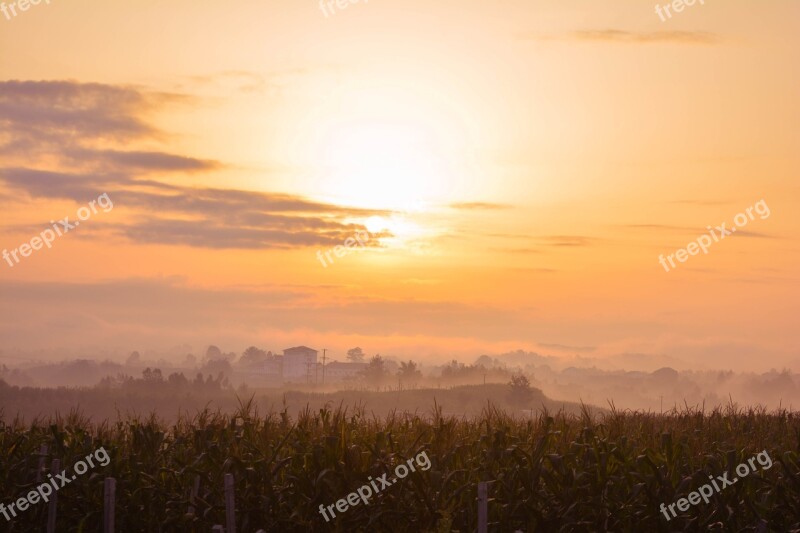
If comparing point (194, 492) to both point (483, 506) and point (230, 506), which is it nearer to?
point (230, 506)

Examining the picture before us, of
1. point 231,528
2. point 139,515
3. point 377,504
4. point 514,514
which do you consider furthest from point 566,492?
point 139,515

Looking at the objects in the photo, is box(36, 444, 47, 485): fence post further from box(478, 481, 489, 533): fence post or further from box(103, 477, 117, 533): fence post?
box(478, 481, 489, 533): fence post

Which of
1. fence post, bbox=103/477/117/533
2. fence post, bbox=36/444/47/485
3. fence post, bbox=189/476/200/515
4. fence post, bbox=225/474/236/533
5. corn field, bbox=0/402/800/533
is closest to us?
fence post, bbox=225/474/236/533

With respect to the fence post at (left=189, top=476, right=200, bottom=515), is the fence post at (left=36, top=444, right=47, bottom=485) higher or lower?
higher

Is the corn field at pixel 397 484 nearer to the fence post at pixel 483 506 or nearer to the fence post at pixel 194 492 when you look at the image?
the fence post at pixel 194 492

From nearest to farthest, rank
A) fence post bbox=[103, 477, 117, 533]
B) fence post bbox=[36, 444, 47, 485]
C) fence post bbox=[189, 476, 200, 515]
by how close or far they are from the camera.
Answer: fence post bbox=[103, 477, 117, 533], fence post bbox=[189, 476, 200, 515], fence post bbox=[36, 444, 47, 485]

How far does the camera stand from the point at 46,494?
17.7 m

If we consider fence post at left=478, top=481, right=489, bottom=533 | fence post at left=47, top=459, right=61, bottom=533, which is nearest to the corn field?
fence post at left=47, top=459, right=61, bottom=533

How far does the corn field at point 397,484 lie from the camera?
16.2 metres

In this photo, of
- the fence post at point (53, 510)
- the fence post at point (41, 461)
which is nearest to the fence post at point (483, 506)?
the fence post at point (53, 510)

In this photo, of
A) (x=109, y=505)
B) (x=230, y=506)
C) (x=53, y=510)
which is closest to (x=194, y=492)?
(x=109, y=505)

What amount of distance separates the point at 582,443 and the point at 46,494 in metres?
11.0

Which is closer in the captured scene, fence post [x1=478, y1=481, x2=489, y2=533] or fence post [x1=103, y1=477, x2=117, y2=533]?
fence post [x1=478, y1=481, x2=489, y2=533]

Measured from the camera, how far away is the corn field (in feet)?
53.1
